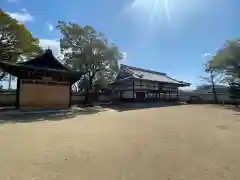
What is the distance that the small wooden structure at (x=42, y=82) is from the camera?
1397 centimetres

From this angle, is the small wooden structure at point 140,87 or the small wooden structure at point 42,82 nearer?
the small wooden structure at point 42,82

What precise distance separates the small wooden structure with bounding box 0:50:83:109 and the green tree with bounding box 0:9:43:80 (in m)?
3.76

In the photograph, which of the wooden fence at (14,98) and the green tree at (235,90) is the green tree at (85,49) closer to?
the wooden fence at (14,98)

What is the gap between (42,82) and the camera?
49.3 ft

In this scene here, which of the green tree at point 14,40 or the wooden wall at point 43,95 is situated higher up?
the green tree at point 14,40

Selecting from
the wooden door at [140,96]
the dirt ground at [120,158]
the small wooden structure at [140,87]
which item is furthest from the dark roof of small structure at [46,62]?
the wooden door at [140,96]

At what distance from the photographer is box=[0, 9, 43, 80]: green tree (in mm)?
16095

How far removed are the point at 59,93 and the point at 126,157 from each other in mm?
12806

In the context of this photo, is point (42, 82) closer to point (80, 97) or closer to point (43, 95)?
point (43, 95)

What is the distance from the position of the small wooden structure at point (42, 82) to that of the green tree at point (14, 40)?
3757 millimetres

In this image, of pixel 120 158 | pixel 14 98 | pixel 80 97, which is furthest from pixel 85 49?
pixel 120 158

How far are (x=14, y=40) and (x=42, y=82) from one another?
5803 millimetres

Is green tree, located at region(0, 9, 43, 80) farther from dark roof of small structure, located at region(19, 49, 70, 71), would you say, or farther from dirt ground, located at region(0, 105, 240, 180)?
dirt ground, located at region(0, 105, 240, 180)

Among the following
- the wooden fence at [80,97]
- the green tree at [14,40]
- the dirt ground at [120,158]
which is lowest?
the dirt ground at [120,158]
